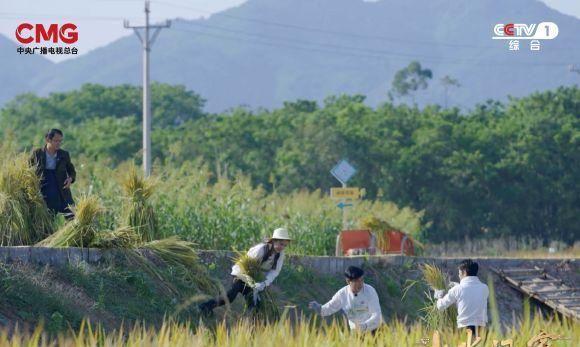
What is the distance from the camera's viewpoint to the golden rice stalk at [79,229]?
56.1 feet

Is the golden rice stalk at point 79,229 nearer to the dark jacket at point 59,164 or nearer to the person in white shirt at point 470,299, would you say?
the dark jacket at point 59,164

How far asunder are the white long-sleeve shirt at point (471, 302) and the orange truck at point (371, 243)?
10.3 meters

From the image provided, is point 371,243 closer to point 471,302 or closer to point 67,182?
point 67,182

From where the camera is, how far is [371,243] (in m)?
26.3

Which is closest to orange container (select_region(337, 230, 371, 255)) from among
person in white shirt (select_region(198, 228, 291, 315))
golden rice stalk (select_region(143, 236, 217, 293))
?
golden rice stalk (select_region(143, 236, 217, 293))

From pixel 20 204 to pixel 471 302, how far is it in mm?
5783

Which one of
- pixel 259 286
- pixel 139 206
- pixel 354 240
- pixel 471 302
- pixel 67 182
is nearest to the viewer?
pixel 471 302

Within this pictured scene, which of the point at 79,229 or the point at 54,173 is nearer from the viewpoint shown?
the point at 79,229

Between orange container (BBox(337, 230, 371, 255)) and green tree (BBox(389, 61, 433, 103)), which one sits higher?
green tree (BBox(389, 61, 433, 103))

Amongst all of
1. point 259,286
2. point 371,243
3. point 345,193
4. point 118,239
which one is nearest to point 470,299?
point 259,286

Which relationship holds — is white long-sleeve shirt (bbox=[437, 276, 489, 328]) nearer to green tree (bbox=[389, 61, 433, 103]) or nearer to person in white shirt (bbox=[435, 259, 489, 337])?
person in white shirt (bbox=[435, 259, 489, 337])

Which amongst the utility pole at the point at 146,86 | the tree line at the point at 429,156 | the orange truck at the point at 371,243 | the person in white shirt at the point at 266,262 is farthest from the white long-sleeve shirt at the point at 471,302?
the tree line at the point at 429,156

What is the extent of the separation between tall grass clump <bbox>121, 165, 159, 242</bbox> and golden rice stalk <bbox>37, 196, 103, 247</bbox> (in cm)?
121

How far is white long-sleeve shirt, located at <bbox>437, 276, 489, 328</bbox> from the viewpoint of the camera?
573 inches
